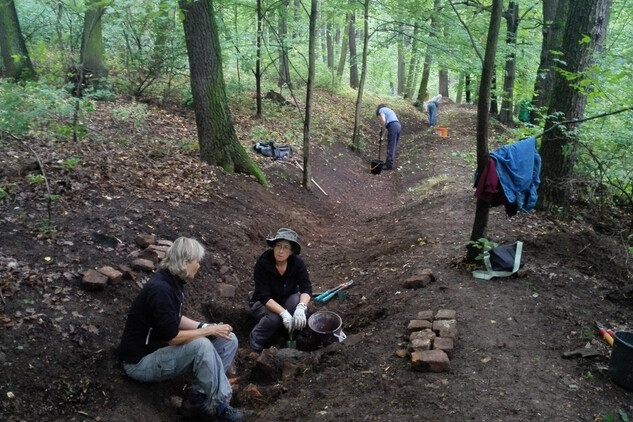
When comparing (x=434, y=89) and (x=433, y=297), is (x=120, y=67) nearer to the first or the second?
(x=433, y=297)

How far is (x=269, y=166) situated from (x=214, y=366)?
665cm

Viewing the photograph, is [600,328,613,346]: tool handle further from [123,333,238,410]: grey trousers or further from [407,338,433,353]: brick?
[123,333,238,410]: grey trousers

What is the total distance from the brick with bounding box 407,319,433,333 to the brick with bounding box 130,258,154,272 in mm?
2747

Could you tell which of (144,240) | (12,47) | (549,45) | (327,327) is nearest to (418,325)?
(327,327)

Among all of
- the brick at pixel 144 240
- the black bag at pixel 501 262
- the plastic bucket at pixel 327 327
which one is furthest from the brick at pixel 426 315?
the brick at pixel 144 240

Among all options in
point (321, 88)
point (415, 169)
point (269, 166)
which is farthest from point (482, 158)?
point (321, 88)

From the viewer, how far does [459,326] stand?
436 centimetres

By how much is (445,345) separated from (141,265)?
3.14 meters

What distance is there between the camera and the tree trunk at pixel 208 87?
8.08 m

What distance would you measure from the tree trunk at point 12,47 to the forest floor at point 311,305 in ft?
10.5

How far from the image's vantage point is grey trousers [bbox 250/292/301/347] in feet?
→ 16.2

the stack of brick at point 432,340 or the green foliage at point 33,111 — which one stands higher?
the green foliage at point 33,111

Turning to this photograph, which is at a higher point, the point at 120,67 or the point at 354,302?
the point at 120,67

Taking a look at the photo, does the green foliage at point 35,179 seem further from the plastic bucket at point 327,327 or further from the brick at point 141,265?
the plastic bucket at point 327,327
